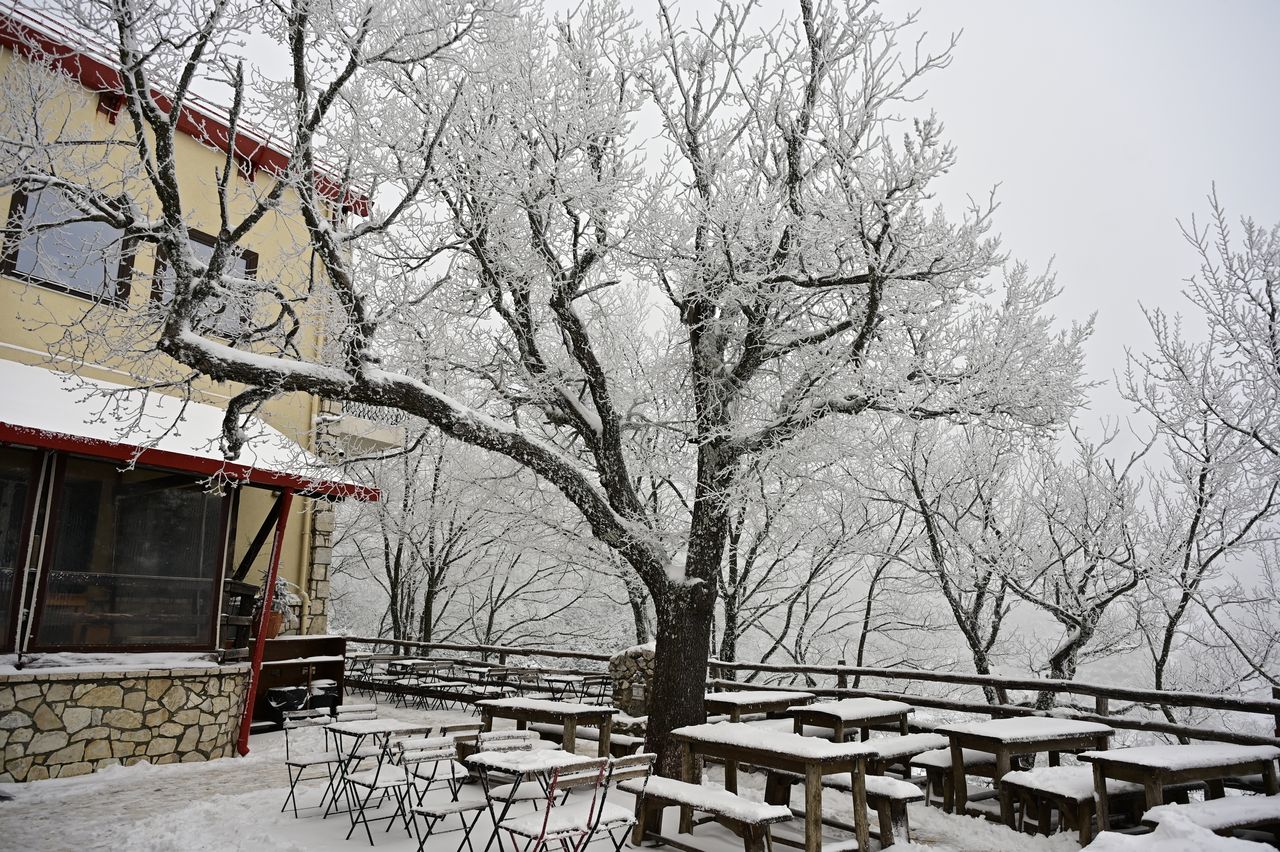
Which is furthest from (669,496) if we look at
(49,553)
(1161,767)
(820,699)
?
(1161,767)

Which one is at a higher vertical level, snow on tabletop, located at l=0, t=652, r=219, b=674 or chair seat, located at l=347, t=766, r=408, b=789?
snow on tabletop, located at l=0, t=652, r=219, b=674

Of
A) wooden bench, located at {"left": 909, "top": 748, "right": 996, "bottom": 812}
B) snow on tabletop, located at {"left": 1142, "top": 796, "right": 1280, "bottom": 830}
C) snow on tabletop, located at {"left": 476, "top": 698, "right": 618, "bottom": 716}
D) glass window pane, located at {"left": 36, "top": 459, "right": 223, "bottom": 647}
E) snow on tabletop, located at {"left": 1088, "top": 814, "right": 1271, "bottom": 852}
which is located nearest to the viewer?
snow on tabletop, located at {"left": 1088, "top": 814, "right": 1271, "bottom": 852}

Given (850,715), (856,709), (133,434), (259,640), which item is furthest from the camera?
(259,640)

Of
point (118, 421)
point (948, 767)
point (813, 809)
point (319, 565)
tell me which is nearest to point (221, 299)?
point (118, 421)

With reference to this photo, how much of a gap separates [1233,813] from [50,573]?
983 cm

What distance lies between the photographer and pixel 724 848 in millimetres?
5480

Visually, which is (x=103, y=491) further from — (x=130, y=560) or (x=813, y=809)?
(x=813, y=809)

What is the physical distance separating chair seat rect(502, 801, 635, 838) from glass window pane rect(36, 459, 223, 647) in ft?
18.5

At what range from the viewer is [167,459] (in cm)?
812

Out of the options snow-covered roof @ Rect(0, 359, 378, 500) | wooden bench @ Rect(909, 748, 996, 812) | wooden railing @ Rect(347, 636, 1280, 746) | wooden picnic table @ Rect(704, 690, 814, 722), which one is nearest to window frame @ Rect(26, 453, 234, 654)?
snow-covered roof @ Rect(0, 359, 378, 500)

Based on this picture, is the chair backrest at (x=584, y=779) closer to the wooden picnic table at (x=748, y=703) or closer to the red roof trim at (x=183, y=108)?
the wooden picnic table at (x=748, y=703)

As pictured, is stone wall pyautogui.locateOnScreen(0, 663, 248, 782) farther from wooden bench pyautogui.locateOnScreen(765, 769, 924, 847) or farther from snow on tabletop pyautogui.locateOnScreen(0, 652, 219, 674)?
wooden bench pyautogui.locateOnScreen(765, 769, 924, 847)

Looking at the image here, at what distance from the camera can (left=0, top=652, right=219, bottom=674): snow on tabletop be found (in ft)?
24.0

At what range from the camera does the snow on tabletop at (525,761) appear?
4555mm
